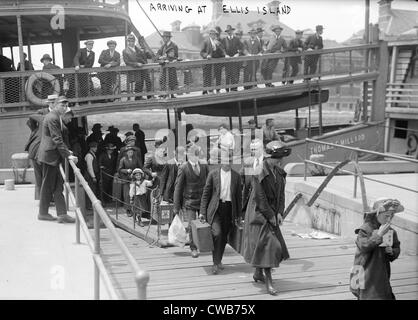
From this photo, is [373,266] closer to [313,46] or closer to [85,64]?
[85,64]

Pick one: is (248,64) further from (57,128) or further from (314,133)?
(57,128)

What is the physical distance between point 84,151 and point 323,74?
6.97 m

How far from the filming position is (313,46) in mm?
14273

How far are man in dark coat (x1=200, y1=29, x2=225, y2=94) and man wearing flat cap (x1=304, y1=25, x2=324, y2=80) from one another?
2.65 m

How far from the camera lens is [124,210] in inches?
428

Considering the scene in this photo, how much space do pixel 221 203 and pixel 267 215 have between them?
0.90 metres

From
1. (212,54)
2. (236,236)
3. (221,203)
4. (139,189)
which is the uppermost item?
(212,54)

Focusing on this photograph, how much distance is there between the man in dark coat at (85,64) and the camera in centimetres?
1150

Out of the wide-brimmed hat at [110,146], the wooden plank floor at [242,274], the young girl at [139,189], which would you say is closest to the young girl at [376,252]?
the wooden plank floor at [242,274]

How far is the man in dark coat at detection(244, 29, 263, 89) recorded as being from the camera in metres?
13.4

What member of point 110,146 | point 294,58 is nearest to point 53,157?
point 110,146

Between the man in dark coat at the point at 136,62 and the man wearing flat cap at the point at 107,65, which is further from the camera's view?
the man in dark coat at the point at 136,62

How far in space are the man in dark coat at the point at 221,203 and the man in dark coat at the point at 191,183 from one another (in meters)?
0.75

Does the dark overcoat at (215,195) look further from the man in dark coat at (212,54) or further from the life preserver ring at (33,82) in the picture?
the man in dark coat at (212,54)
